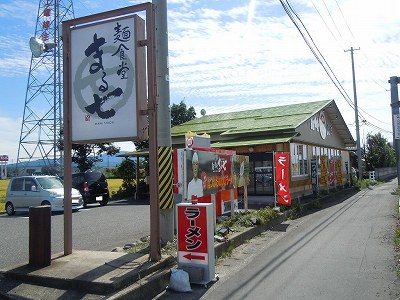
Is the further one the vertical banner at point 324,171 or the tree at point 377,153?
the tree at point 377,153

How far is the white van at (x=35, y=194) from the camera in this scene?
51.4 feet

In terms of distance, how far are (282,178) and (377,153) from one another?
43.5 m

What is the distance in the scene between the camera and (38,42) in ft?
28.1

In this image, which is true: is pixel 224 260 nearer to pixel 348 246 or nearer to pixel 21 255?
pixel 348 246

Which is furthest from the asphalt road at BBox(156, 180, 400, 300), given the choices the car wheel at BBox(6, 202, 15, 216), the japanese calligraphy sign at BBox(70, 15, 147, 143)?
the car wheel at BBox(6, 202, 15, 216)

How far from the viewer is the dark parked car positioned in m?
18.8

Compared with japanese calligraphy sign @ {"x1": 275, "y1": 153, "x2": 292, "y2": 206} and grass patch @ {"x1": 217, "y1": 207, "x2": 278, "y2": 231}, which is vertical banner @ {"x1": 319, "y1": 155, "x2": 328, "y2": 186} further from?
grass patch @ {"x1": 217, "y1": 207, "x2": 278, "y2": 231}

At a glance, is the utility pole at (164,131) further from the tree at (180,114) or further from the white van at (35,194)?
the tree at (180,114)

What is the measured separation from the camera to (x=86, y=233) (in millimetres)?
10609

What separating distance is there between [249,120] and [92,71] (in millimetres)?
17618

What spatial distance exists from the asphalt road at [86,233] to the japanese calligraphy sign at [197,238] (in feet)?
8.49

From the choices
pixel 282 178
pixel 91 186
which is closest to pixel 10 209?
pixel 91 186

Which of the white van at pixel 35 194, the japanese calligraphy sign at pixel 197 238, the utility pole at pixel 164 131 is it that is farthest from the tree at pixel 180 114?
the japanese calligraphy sign at pixel 197 238

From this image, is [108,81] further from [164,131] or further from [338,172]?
[338,172]
